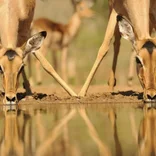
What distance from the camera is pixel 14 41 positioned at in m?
12.3

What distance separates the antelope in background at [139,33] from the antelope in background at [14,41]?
121 centimetres

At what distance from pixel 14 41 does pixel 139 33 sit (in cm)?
187

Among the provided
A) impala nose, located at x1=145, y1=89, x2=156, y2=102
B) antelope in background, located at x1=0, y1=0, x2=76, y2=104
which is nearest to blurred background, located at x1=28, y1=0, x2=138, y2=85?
antelope in background, located at x1=0, y1=0, x2=76, y2=104

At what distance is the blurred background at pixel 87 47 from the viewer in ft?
71.1

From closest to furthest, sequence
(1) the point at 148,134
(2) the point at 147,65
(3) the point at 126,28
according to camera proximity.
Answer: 1. (1) the point at 148,134
2. (2) the point at 147,65
3. (3) the point at 126,28

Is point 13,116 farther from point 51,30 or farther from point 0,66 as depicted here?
point 51,30

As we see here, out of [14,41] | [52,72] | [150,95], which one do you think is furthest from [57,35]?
[150,95]

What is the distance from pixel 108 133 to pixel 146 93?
3.23 m

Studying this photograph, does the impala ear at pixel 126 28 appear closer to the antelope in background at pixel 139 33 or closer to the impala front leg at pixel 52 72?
the antelope in background at pixel 139 33

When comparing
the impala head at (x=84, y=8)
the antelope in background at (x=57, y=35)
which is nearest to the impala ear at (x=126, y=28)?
the antelope in background at (x=57, y=35)

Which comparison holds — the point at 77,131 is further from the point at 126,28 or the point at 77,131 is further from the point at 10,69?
the point at 126,28

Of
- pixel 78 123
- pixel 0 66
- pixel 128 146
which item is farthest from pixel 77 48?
pixel 128 146

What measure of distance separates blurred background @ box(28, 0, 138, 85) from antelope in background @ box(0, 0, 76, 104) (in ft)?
20.2

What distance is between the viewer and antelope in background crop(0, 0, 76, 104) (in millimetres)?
11328
